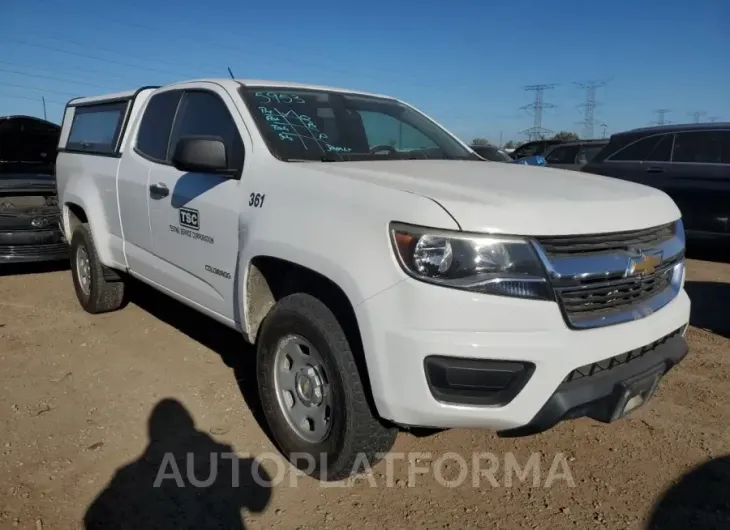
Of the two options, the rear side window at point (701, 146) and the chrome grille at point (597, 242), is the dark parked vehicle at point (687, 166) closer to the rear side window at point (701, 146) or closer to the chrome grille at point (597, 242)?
the rear side window at point (701, 146)

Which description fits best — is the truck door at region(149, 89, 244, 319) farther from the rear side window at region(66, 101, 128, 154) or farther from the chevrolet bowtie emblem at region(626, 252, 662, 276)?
the chevrolet bowtie emblem at region(626, 252, 662, 276)

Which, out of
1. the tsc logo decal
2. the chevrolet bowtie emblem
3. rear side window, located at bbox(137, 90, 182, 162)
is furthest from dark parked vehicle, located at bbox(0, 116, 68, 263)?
the chevrolet bowtie emblem

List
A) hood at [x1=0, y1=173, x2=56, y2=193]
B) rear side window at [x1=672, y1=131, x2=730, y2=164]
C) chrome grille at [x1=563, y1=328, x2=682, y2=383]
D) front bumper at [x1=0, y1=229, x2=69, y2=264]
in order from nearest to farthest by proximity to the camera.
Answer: chrome grille at [x1=563, y1=328, x2=682, y2=383] → front bumper at [x1=0, y1=229, x2=69, y2=264] → hood at [x1=0, y1=173, x2=56, y2=193] → rear side window at [x1=672, y1=131, x2=730, y2=164]

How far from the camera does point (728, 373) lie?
3938 mm

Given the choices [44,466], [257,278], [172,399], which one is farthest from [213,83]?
[44,466]

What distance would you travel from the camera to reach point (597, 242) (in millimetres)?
2248

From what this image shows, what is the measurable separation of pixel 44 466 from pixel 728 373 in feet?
13.6

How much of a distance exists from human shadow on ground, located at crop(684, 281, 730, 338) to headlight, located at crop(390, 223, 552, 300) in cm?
344

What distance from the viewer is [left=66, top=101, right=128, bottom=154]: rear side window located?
15.2ft

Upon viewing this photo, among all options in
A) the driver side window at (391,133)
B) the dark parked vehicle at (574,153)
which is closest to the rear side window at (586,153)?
the dark parked vehicle at (574,153)

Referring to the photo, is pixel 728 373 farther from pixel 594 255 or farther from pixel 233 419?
pixel 233 419

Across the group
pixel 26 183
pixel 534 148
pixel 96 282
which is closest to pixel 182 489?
pixel 96 282

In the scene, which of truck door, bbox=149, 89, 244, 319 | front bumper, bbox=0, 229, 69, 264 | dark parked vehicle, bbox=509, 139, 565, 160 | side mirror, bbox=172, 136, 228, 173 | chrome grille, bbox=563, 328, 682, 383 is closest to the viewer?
chrome grille, bbox=563, 328, 682, 383

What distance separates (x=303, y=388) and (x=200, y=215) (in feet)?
3.87
